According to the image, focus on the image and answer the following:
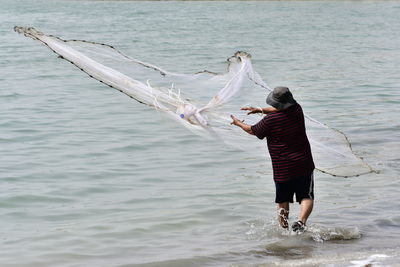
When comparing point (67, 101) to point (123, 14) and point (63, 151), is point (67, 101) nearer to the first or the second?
point (63, 151)

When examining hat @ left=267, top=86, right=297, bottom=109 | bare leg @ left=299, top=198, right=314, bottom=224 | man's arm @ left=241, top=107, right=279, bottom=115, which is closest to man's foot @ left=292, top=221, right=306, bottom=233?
bare leg @ left=299, top=198, right=314, bottom=224

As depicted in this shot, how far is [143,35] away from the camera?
30.2 m

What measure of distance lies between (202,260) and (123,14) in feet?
120

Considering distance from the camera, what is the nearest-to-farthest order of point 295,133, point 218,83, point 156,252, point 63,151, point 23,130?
point 295,133 → point 156,252 → point 218,83 → point 63,151 → point 23,130

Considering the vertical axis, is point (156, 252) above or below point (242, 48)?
below

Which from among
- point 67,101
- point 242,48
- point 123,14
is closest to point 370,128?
point 67,101

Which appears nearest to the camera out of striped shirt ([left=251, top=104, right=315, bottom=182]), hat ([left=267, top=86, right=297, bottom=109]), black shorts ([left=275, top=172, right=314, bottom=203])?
hat ([left=267, top=86, right=297, bottom=109])

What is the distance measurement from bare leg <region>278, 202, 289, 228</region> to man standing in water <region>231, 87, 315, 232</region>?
0.25 ft

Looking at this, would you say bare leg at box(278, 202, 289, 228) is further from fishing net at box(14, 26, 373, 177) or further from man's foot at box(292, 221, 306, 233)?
fishing net at box(14, 26, 373, 177)

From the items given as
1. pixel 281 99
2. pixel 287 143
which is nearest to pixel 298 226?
pixel 287 143

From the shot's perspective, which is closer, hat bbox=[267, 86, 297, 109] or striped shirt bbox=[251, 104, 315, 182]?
hat bbox=[267, 86, 297, 109]

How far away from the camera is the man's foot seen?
272 inches

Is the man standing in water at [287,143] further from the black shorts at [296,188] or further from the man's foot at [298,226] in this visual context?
the man's foot at [298,226]

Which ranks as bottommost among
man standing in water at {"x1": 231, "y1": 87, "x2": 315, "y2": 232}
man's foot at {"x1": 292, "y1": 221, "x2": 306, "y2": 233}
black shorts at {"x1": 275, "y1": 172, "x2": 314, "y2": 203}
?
man's foot at {"x1": 292, "y1": 221, "x2": 306, "y2": 233}
